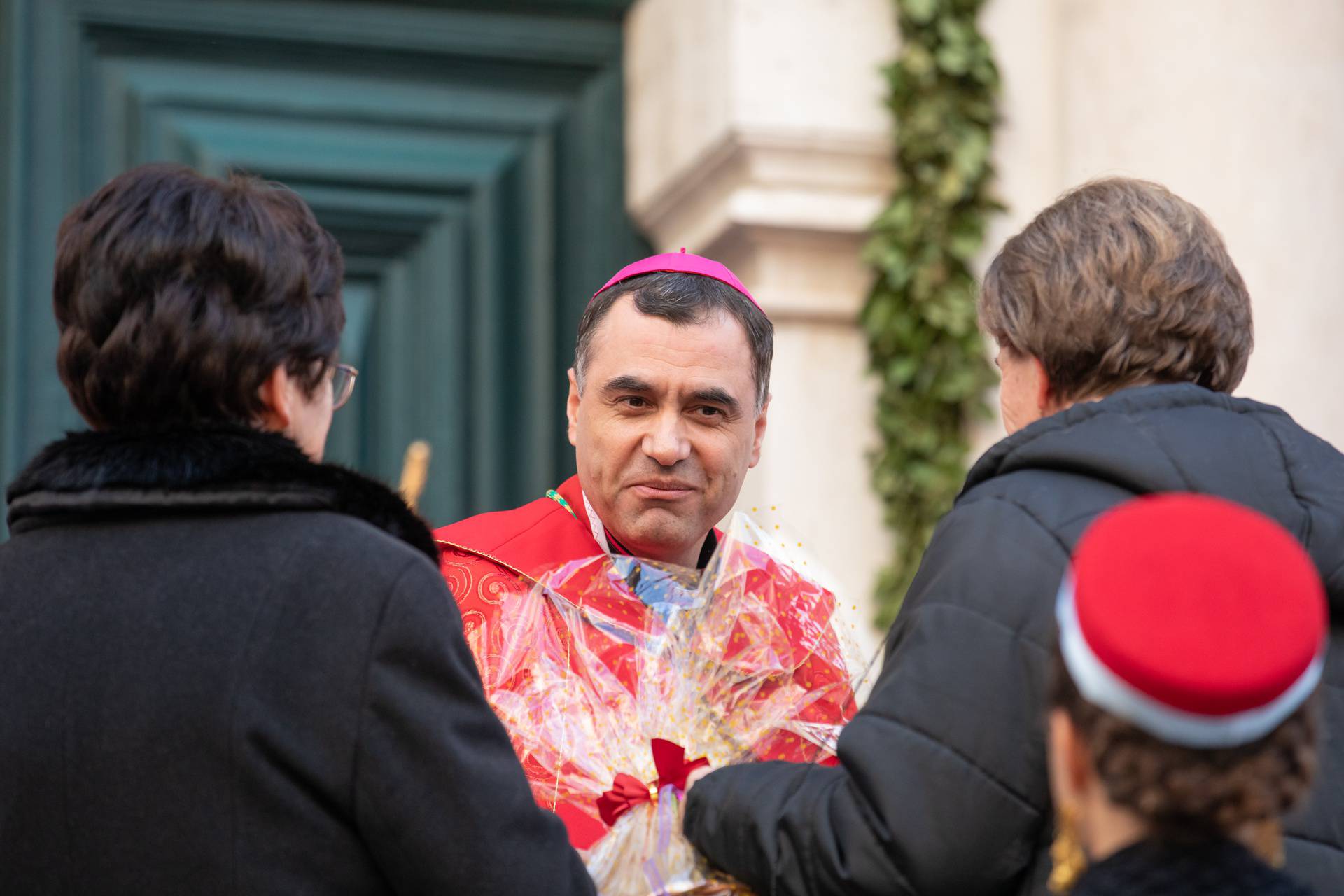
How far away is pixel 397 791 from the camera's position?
6.65 feet

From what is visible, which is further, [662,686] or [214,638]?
[662,686]

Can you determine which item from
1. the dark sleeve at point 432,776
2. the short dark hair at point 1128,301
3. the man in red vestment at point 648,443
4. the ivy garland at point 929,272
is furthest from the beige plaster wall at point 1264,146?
the dark sleeve at point 432,776

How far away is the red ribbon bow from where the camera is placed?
2461mm

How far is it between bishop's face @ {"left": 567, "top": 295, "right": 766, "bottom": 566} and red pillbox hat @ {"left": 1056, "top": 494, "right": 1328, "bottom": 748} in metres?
1.80

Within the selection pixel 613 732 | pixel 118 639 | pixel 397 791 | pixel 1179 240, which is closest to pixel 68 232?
pixel 118 639

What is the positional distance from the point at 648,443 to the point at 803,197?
2185 millimetres

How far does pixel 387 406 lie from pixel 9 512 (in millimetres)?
3310

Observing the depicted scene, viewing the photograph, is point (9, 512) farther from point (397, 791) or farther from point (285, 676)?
point (397, 791)

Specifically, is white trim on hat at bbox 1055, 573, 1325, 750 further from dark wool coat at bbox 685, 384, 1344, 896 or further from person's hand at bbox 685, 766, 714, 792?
person's hand at bbox 685, 766, 714, 792

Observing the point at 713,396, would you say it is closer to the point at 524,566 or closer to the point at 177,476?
the point at 524,566

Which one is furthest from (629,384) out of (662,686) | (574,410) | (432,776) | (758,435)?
(432,776)

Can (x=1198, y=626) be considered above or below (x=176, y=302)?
below

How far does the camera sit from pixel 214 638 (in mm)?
2021

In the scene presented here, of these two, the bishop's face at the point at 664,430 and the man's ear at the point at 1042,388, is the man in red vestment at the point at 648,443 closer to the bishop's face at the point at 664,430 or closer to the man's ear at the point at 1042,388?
the bishop's face at the point at 664,430
